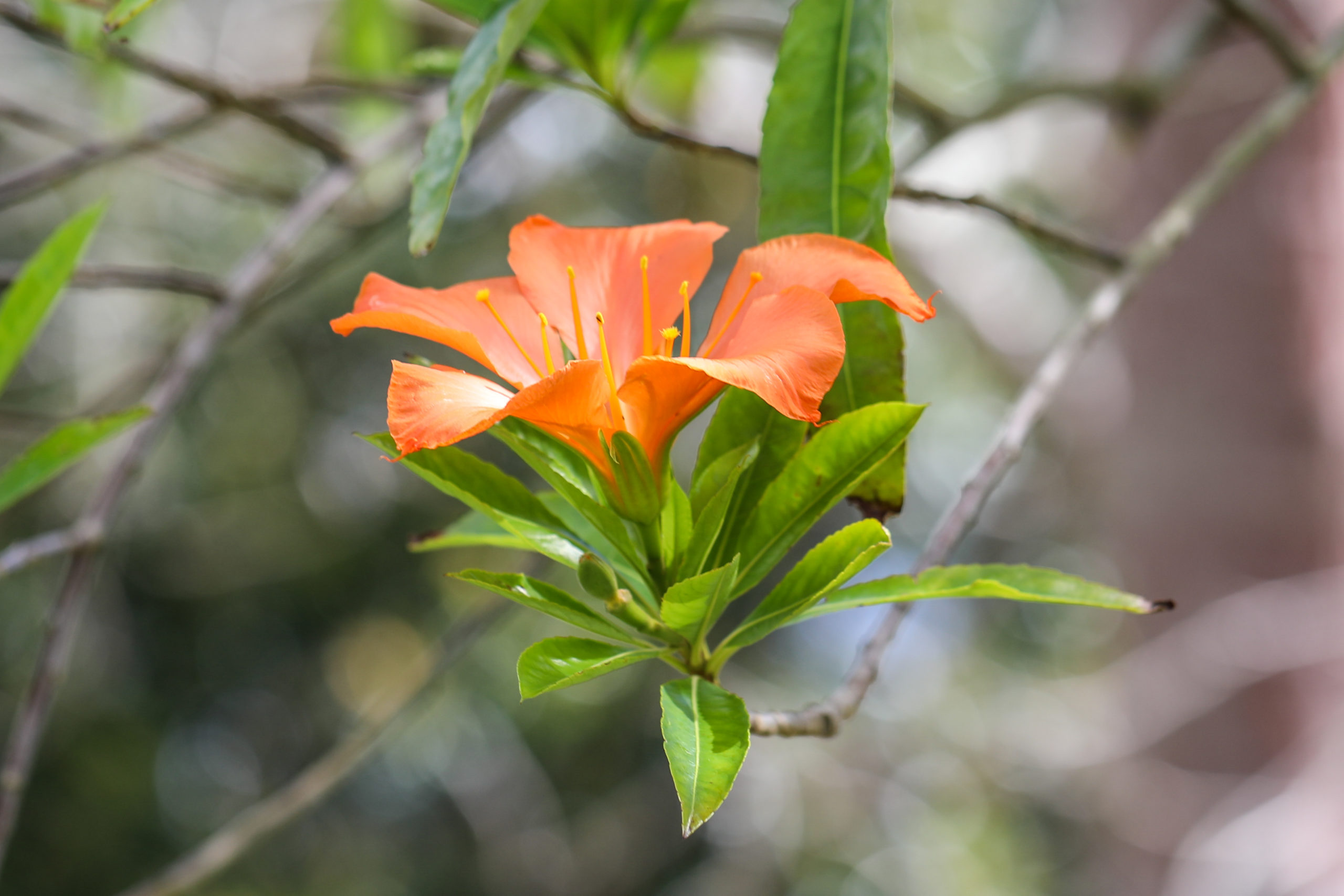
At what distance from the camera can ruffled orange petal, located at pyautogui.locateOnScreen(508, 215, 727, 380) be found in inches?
19.4

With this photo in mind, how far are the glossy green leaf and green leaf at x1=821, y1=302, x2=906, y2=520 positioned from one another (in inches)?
1.5

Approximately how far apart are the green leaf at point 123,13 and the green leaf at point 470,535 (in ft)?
0.99

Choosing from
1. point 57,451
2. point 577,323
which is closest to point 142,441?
point 57,451

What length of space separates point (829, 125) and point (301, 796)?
2.56 feet

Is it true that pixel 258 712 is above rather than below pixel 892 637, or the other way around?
below

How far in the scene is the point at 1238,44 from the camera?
A: 153 cm

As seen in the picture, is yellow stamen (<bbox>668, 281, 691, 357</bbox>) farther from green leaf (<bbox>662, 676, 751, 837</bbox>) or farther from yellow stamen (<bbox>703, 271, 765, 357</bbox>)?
green leaf (<bbox>662, 676, 751, 837</bbox>)

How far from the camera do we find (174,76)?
828 mm

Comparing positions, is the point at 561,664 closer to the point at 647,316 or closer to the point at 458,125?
the point at 647,316

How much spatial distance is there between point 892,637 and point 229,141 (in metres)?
3.86

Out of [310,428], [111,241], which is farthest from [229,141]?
[310,428]

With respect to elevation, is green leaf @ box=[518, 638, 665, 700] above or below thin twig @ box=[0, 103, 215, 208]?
below

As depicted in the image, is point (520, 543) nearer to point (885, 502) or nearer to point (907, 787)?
point (885, 502)

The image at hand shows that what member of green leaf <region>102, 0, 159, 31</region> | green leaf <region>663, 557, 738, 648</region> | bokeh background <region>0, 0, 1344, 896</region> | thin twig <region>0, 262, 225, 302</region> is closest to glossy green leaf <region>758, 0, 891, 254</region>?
green leaf <region>663, 557, 738, 648</region>
